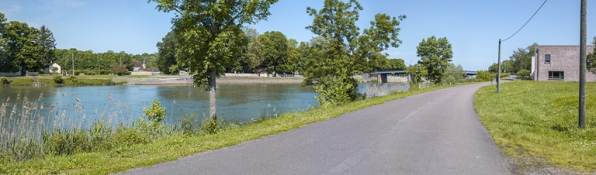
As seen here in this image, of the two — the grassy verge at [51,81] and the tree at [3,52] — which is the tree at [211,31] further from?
the tree at [3,52]

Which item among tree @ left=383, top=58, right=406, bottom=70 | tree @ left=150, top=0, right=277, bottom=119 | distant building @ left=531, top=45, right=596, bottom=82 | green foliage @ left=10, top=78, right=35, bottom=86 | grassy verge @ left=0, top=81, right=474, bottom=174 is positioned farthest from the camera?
green foliage @ left=10, top=78, right=35, bottom=86

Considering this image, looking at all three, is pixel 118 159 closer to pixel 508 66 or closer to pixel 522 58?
pixel 522 58

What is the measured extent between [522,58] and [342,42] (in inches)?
4081

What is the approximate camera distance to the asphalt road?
6371mm

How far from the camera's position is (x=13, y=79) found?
203 feet

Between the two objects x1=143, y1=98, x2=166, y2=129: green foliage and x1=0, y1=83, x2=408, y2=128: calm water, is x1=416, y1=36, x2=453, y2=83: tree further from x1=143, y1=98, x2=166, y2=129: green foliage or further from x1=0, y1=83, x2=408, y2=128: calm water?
x1=143, y1=98, x2=166, y2=129: green foliage

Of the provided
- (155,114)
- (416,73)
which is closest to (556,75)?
(416,73)

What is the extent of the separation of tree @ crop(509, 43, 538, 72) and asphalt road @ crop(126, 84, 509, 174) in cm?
10830

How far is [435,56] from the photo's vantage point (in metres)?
64.9

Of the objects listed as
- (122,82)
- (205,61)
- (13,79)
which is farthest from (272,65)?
(205,61)

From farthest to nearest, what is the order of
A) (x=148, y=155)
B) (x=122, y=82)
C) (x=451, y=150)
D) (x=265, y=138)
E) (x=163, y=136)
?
(x=122, y=82) → (x=163, y=136) → (x=265, y=138) → (x=451, y=150) → (x=148, y=155)

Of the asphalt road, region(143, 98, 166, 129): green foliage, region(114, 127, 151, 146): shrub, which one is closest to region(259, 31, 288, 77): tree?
region(143, 98, 166, 129): green foliage

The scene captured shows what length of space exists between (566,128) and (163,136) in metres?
11.5

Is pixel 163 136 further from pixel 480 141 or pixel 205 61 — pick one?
pixel 480 141
